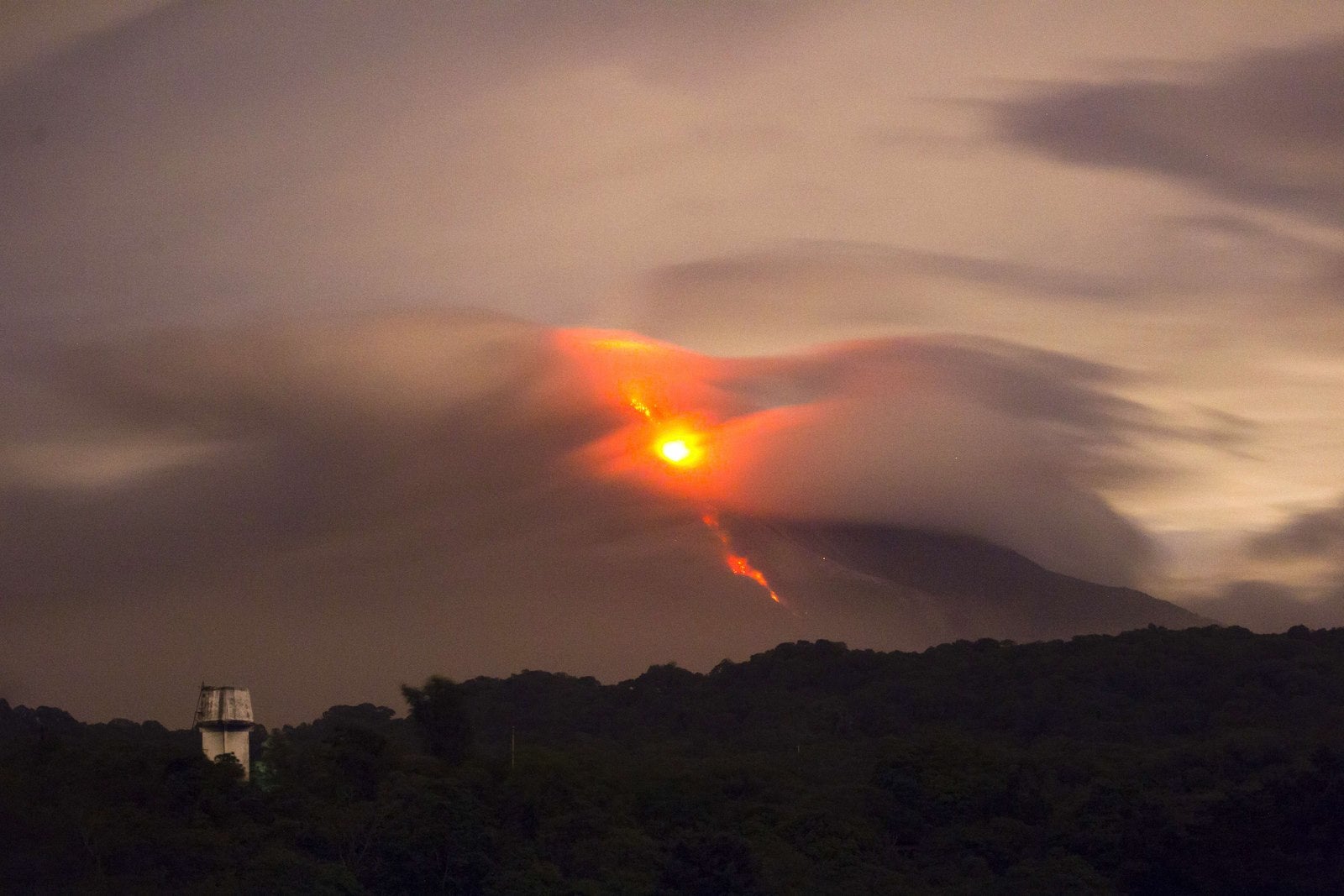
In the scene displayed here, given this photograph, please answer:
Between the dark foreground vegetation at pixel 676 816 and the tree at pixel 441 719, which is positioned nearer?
the dark foreground vegetation at pixel 676 816

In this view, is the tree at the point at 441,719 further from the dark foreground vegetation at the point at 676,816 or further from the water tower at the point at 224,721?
the water tower at the point at 224,721

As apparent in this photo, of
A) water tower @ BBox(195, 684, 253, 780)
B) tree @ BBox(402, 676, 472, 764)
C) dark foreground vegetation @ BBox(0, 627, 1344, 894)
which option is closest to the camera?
dark foreground vegetation @ BBox(0, 627, 1344, 894)

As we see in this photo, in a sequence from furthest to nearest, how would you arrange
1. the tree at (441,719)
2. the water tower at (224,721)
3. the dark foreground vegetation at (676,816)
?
the tree at (441,719) → the water tower at (224,721) → the dark foreground vegetation at (676,816)

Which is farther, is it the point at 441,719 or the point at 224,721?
the point at 441,719

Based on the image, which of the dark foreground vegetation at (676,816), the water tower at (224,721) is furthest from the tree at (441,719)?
the water tower at (224,721)

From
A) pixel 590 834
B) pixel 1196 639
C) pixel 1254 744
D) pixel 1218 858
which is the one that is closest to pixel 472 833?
pixel 590 834

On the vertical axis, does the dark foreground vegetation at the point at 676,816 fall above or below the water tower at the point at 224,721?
below

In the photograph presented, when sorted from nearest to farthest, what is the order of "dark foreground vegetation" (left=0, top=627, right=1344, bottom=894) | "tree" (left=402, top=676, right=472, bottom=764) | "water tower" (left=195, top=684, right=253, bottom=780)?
"dark foreground vegetation" (left=0, top=627, right=1344, bottom=894)
"water tower" (left=195, top=684, right=253, bottom=780)
"tree" (left=402, top=676, right=472, bottom=764)

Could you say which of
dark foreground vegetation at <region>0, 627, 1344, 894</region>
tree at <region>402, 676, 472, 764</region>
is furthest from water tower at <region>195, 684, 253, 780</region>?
tree at <region>402, 676, 472, 764</region>

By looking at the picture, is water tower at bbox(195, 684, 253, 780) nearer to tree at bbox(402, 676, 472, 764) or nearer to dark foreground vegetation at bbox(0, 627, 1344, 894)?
dark foreground vegetation at bbox(0, 627, 1344, 894)
